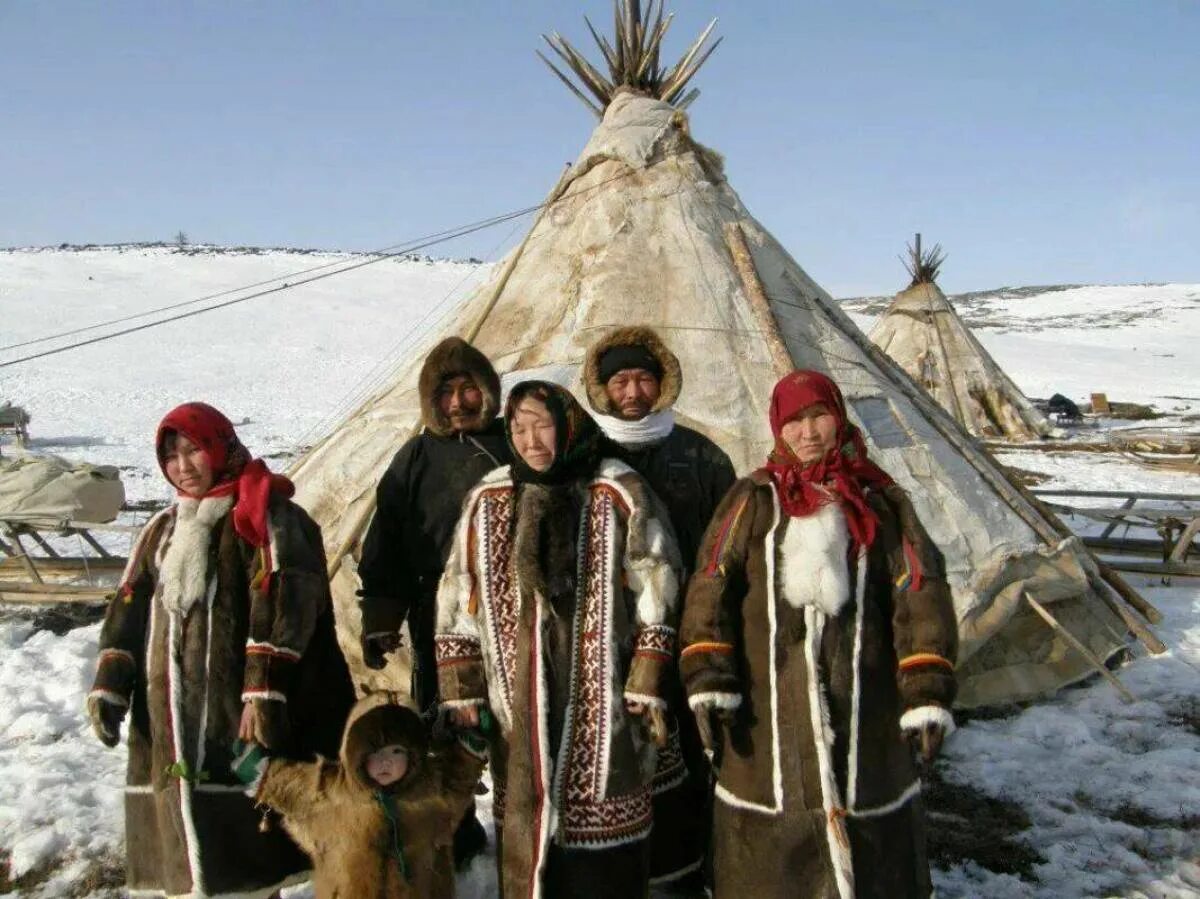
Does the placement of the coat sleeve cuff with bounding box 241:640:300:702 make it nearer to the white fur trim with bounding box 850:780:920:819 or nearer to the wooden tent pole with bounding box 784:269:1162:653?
the white fur trim with bounding box 850:780:920:819

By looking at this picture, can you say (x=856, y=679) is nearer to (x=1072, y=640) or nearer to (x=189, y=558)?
(x=189, y=558)

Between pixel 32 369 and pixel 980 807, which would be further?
pixel 32 369

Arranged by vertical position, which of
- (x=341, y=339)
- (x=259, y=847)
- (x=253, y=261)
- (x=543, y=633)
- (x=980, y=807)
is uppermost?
(x=253, y=261)

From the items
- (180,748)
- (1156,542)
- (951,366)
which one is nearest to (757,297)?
(180,748)

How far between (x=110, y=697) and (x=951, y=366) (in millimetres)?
15439

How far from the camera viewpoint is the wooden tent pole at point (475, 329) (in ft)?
13.2

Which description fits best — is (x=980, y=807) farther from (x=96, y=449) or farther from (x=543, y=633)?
(x=96, y=449)

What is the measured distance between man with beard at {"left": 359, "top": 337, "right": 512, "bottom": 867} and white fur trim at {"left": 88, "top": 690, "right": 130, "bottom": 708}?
0.69 meters

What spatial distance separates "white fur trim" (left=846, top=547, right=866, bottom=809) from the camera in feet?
7.01

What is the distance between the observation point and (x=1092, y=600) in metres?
4.60

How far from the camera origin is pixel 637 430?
2.83 meters

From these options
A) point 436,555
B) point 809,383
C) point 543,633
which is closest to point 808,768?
point 543,633

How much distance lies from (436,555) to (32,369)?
26.0 m

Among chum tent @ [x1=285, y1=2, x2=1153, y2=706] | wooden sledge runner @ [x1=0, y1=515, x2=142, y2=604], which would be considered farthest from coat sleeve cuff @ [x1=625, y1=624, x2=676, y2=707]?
wooden sledge runner @ [x1=0, y1=515, x2=142, y2=604]
